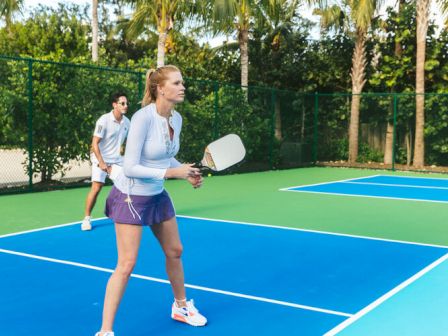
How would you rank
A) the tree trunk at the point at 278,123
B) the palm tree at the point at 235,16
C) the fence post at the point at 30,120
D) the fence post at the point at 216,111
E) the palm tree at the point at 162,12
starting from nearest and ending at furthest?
the fence post at the point at 30,120
the fence post at the point at 216,111
the palm tree at the point at 162,12
the palm tree at the point at 235,16
the tree trunk at the point at 278,123

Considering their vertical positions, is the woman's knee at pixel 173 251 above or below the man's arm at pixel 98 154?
below

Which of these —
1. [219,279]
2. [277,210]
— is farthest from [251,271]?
[277,210]

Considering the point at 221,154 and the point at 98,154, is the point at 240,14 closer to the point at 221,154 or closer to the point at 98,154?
the point at 98,154

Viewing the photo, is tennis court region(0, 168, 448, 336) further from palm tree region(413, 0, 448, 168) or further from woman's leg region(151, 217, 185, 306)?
palm tree region(413, 0, 448, 168)

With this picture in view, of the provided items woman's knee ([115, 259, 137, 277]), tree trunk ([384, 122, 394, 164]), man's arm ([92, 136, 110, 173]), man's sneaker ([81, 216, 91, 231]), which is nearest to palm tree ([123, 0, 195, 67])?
tree trunk ([384, 122, 394, 164])

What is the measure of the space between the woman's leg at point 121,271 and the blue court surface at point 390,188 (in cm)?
935


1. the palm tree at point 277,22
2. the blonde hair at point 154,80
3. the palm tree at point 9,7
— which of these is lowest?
the blonde hair at point 154,80

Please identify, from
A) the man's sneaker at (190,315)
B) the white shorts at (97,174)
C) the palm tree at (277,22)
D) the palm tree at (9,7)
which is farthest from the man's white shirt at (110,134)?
the palm tree at (277,22)

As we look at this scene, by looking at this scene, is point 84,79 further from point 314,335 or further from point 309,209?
point 314,335

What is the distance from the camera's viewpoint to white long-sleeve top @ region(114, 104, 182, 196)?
3.63 metres

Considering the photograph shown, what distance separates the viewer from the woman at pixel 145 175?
363cm

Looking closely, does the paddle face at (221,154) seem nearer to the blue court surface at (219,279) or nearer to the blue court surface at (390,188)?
the blue court surface at (219,279)

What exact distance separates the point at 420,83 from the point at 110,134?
14.8 m

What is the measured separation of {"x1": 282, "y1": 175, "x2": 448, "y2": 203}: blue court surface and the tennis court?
194 centimetres
